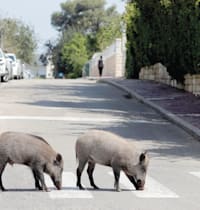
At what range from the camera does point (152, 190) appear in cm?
1054

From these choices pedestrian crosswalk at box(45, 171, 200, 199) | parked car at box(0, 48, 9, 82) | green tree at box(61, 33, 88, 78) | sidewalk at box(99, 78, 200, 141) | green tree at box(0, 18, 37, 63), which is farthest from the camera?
green tree at box(61, 33, 88, 78)

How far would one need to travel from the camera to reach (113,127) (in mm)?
19203

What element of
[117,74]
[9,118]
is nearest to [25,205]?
[9,118]

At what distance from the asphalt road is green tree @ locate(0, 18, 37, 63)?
4999 centimetres

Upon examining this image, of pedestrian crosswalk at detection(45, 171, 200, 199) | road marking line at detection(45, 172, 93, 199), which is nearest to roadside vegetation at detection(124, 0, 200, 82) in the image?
pedestrian crosswalk at detection(45, 171, 200, 199)

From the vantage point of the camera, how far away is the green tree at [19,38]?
270 ft

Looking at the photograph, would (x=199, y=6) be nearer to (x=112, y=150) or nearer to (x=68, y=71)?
(x=112, y=150)

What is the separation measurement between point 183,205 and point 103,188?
153 cm

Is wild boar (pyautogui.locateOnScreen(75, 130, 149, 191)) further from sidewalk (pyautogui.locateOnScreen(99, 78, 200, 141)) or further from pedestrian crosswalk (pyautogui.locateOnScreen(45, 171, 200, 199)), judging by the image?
sidewalk (pyautogui.locateOnScreen(99, 78, 200, 141))

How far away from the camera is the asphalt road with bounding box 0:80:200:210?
960 centimetres

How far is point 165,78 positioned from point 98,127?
51.0 ft

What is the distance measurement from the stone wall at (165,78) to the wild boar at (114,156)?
57.2ft

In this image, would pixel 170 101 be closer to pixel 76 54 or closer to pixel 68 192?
pixel 68 192

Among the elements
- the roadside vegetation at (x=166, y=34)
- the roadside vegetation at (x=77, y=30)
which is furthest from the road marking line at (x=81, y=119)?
the roadside vegetation at (x=77, y=30)
